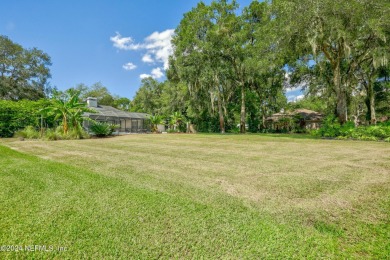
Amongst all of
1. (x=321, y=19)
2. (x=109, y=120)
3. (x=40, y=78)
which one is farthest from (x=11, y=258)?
(x=40, y=78)

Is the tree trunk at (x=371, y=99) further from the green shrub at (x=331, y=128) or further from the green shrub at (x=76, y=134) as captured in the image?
the green shrub at (x=76, y=134)

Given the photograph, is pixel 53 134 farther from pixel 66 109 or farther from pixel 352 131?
pixel 352 131

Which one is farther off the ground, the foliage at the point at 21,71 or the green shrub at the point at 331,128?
the foliage at the point at 21,71

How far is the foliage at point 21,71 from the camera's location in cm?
2600

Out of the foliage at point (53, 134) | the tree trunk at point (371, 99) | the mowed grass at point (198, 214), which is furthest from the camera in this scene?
the tree trunk at point (371, 99)

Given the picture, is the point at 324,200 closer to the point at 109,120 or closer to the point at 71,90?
the point at 71,90

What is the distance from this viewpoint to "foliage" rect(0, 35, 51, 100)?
85.3 ft

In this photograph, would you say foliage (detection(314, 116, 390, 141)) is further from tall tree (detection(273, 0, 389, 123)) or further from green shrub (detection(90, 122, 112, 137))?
green shrub (detection(90, 122, 112, 137))

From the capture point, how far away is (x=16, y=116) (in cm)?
1558

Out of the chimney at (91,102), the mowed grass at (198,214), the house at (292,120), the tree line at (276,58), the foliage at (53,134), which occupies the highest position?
the tree line at (276,58)

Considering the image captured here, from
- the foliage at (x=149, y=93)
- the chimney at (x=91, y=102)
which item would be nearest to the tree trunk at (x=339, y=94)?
the chimney at (x=91, y=102)

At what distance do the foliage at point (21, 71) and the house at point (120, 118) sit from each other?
997cm

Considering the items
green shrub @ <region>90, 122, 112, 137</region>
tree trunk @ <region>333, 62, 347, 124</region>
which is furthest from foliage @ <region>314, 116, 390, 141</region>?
green shrub @ <region>90, 122, 112, 137</region>

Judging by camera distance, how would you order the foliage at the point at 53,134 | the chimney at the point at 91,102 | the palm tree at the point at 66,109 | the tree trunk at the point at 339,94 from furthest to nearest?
the chimney at the point at 91,102
the palm tree at the point at 66,109
the tree trunk at the point at 339,94
the foliage at the point at 53,134
